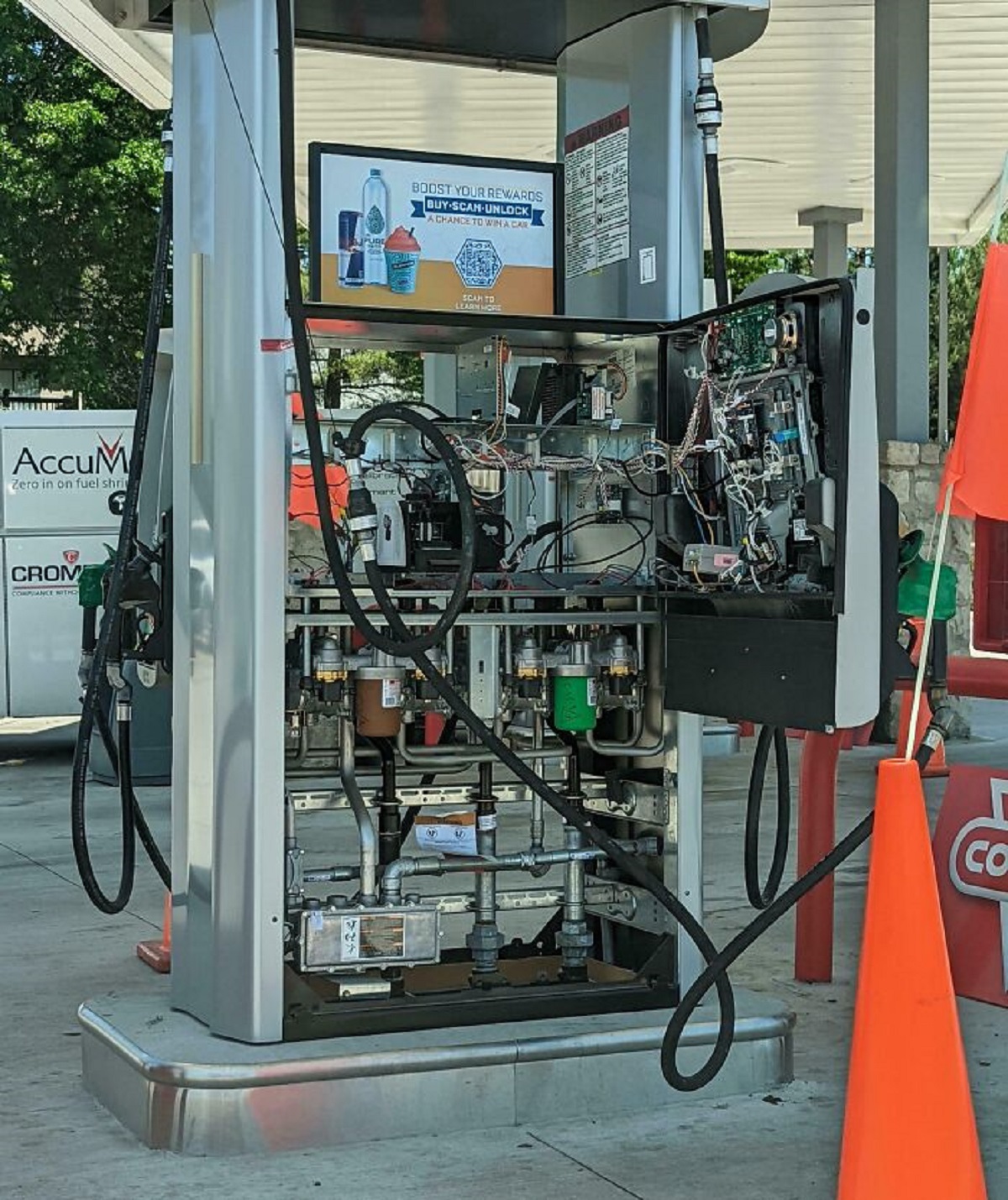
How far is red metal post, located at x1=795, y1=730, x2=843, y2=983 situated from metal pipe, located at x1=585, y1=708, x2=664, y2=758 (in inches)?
49.7

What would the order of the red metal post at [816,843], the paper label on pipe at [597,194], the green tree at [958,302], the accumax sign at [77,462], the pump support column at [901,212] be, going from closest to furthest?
the paper label on pipe at [597,194], the red metal post at [816,843], the pump support column at [901,212], the accumax sign at [77,462], the green tree at [958,302]

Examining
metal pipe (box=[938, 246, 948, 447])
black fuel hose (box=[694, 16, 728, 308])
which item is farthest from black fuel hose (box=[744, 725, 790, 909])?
metal pipe (box=[938, 246, 948, 447])

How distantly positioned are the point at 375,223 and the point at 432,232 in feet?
0.57

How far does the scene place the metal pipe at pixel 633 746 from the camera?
17.7 feet

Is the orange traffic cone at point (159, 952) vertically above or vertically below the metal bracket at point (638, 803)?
below

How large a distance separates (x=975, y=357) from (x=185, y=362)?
2.15 meters

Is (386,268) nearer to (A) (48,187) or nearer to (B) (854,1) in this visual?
(B) (854,1)

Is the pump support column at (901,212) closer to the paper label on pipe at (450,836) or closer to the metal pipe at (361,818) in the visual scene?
the paper label on pipe at (450,836)

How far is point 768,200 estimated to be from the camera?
67.8 feet

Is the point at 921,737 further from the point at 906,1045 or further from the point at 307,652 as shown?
the point at 906,1045

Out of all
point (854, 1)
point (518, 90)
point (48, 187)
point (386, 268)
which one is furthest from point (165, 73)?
point (48, 187)

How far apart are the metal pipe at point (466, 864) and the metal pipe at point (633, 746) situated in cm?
28

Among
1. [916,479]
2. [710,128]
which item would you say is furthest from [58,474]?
[710,128]

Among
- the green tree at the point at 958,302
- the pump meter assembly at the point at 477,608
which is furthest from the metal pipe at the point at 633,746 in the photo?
the green tree at the point at 958,302
